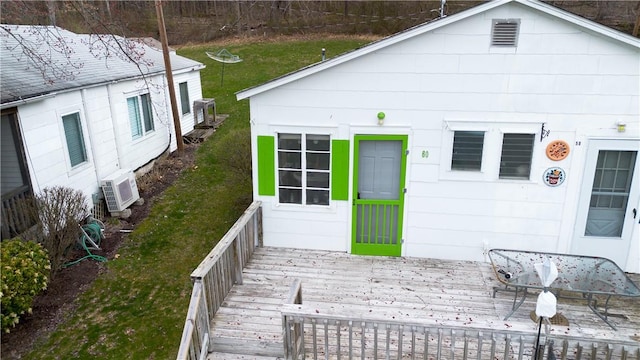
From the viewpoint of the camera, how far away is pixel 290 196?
23.1ft

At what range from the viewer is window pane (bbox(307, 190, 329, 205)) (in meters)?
6.94

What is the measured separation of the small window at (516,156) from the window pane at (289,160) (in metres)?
3.05

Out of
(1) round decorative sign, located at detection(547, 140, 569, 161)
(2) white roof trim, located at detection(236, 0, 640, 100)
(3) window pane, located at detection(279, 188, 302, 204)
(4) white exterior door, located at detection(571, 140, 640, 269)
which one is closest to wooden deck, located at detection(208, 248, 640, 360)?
(4) white exterior door, located at detection(571, 140, 640, 269)

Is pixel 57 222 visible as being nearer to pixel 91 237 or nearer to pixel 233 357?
pixel 91 237

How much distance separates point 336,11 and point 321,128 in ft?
85.1

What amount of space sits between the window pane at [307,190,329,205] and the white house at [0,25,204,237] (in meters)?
3.34

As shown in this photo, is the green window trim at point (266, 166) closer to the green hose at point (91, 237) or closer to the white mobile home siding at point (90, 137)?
the green hose at point (91, 237)

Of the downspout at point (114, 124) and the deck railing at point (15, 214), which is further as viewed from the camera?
the downspout at point (114, 124)

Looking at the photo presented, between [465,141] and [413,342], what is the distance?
10.8 feet

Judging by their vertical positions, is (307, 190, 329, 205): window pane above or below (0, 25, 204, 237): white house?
below

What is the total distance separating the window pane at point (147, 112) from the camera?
37.6 ft

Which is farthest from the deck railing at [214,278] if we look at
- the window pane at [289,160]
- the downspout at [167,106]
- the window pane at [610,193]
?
the downspout at [167,106]

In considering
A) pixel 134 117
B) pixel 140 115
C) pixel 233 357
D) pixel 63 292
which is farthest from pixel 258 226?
pixel 140 115

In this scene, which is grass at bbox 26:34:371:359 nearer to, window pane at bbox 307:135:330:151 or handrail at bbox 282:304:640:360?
handrail at bbox 282:304:640:360
